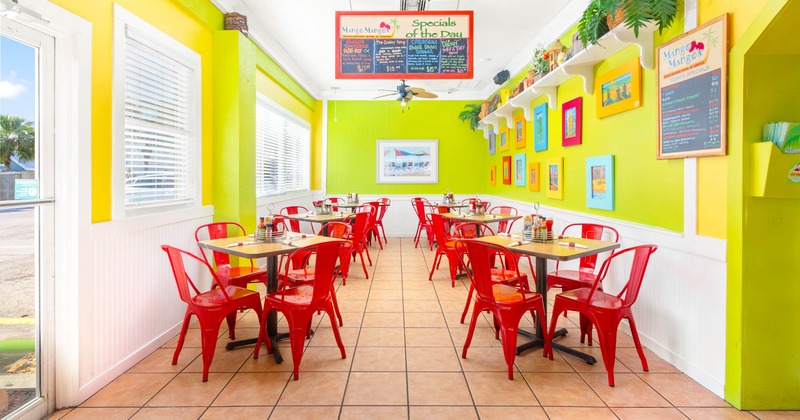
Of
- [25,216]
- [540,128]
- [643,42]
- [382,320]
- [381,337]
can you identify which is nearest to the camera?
[25,216]

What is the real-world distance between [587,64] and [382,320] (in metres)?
3.38

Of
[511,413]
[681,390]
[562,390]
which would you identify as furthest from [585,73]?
[511,413]

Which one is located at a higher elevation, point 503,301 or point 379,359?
point 503,301

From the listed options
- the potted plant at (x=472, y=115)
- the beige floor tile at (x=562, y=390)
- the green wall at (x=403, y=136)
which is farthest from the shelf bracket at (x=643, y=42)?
the green wall at (x=403, y=136)

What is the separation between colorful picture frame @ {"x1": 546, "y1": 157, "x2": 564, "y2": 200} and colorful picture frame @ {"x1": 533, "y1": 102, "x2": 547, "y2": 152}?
0.41 meters

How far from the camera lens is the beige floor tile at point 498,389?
241 cm

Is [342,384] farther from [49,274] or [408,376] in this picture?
[49,274]

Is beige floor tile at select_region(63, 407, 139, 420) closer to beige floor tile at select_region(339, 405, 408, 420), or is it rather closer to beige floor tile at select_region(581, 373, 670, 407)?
beige floor tile at select_region(339, 405, 408, 420)

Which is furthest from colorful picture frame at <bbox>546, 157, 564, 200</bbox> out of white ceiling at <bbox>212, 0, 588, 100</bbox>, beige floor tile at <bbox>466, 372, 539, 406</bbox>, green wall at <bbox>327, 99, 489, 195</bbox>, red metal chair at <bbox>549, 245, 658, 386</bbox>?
green wall at <bbox>327, 99, 489, 195</bbox>

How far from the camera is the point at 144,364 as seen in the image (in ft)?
9.62

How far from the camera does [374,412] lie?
2.30 meters

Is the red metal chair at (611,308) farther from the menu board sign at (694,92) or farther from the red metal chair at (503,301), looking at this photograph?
the menu board sign at (694,92)

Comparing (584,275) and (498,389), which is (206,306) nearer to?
(498,389)

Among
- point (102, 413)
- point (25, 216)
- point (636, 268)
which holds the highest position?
point (25, 216)
